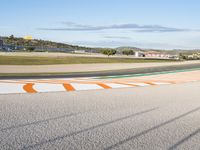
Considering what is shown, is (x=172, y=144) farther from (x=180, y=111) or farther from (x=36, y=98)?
(x=36, y=98)

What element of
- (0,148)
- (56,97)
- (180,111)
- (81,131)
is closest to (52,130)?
(81,131)

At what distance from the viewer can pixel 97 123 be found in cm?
662

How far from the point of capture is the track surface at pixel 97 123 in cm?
519

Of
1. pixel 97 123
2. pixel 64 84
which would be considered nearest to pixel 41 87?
pixel 64 84

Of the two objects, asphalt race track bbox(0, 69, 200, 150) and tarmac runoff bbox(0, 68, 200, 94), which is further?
tarmac runoff bbox(0, 68, 200, 94)

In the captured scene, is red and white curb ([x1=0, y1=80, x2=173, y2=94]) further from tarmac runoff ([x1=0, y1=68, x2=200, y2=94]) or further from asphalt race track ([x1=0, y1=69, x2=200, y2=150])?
asphalt race track ([x1=0, y1=69, x2=200, y2=150])

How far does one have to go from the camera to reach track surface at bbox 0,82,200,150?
204 inches

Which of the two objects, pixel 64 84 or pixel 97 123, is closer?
pixel 97 123

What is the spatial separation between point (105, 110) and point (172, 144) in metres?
3.12

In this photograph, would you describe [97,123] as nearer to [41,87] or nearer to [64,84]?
[41,87]

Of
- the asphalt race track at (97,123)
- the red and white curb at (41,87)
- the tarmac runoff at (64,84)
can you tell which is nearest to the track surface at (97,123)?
the asphalt race track at (97,123)

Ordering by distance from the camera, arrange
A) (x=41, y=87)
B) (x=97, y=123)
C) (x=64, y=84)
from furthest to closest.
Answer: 1. (x=64, y=84)
2. (x=41, y=87)
3. (x=97, y=123)

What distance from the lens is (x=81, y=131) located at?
19.5ft

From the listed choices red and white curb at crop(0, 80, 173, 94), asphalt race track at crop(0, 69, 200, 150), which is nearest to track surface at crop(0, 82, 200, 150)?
asphalt race track at crop(0, 69, 200, 150)
